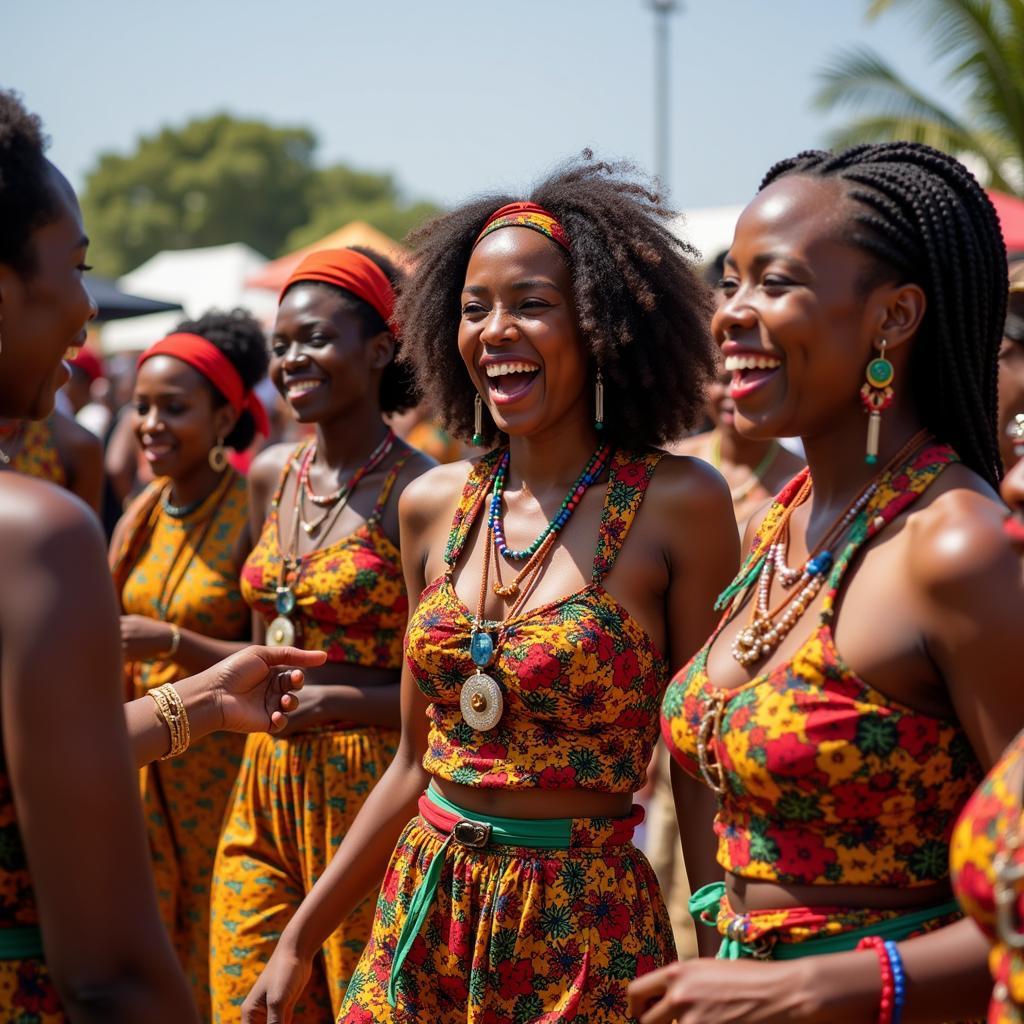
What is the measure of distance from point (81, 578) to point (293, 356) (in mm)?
3011

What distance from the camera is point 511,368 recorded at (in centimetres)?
332

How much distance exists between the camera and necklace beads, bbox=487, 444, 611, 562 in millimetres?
3262

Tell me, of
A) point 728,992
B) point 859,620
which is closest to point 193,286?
point 859,620

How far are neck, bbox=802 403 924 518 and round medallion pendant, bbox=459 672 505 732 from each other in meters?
0.84

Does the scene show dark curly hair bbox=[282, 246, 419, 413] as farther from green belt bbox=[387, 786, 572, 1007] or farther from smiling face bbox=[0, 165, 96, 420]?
smiling face bbox=[0, 165, 96, 420]

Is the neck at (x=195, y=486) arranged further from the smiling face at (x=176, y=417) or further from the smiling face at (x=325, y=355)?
the smiling face at (x=325, y=355)

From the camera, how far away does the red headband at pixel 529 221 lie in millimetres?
3400

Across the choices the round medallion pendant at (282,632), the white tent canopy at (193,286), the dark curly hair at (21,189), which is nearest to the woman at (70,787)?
the dark curly hair at (21,189)

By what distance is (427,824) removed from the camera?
10.6 feet

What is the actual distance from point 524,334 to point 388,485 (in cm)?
141

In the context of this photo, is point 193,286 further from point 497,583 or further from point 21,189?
point 21,189

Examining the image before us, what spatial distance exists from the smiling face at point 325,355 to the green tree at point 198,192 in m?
82.6

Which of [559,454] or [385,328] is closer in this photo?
[559,454]

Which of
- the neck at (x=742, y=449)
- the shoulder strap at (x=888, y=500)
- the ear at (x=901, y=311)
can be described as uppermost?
the ear at (x=901, y=311)
